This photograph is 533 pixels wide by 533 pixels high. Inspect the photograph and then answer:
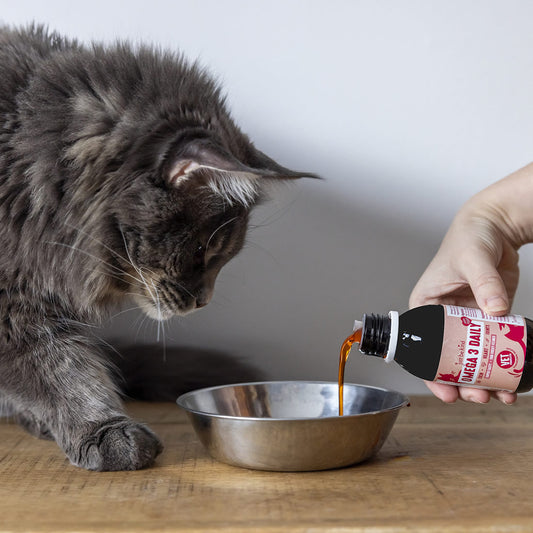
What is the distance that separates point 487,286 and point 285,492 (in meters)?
0.48

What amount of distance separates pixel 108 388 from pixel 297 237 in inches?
27.4

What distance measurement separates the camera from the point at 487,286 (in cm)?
112

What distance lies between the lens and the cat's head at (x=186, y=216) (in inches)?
44.6

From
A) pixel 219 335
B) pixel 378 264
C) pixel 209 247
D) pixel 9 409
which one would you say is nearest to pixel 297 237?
pixel 378 264

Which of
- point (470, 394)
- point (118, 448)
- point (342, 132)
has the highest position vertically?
point (342, 132)

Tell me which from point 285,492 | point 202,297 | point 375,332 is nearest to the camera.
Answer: point 285,492

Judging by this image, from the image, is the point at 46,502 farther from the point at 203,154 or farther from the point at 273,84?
the point at 273,84

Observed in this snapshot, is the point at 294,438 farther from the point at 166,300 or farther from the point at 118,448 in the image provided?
the point at 166,300

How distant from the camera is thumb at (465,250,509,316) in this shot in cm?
108

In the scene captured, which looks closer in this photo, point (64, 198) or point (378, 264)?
point (64, 198)

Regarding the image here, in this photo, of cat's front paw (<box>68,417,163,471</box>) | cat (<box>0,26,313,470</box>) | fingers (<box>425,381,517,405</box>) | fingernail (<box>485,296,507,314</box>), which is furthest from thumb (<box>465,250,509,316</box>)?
cat's front paw (<box>68,417,163,471</box>)

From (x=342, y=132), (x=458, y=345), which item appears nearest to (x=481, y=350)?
(x=458, y=345)

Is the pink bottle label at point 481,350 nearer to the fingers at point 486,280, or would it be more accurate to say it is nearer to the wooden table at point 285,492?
the fingers at point 486,280

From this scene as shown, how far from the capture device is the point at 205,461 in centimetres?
117
